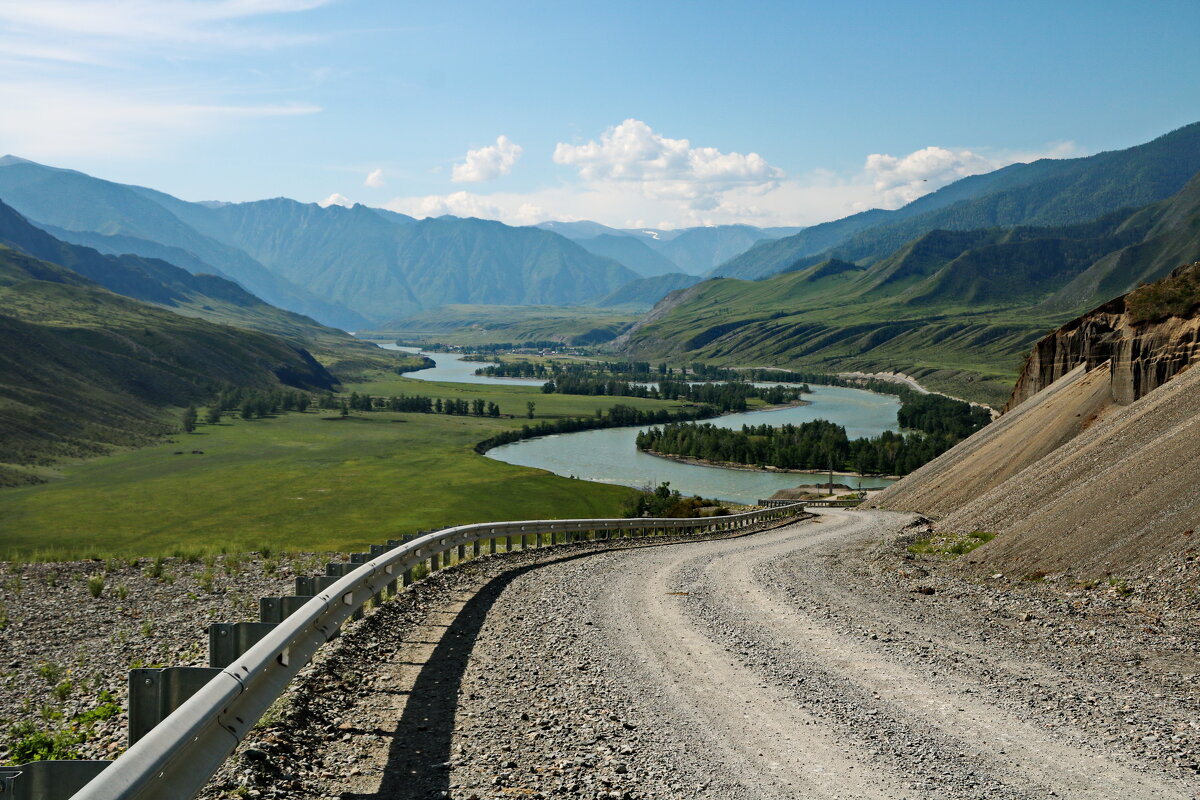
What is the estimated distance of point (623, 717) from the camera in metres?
8.91

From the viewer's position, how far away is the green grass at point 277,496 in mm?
70750

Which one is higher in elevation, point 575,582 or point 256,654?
point 256,654

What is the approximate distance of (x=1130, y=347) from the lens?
44.0 metres

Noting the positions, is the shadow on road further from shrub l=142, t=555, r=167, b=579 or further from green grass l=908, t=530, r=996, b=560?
green grass l=908, t=530, r=996, b=560

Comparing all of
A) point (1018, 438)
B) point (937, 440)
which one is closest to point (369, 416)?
point (937, 440)

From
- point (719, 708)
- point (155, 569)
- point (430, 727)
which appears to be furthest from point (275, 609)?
point (155, 569)

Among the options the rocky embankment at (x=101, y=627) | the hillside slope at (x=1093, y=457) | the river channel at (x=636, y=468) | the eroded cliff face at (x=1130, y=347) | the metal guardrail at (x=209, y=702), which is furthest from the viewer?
the river channel at (x=636, y=468)

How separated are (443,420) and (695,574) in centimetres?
17641

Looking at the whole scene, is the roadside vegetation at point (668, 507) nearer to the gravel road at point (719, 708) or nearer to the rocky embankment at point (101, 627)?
the rocky embankment at point (101, 627)

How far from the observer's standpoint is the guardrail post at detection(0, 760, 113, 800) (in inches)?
181

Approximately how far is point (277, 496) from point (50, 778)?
326 ft

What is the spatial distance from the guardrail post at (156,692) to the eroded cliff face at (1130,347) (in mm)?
45506

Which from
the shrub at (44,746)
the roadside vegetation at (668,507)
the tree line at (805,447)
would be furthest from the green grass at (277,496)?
the tree line at (805,447)

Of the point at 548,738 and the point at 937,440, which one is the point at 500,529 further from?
the point at 937,440
